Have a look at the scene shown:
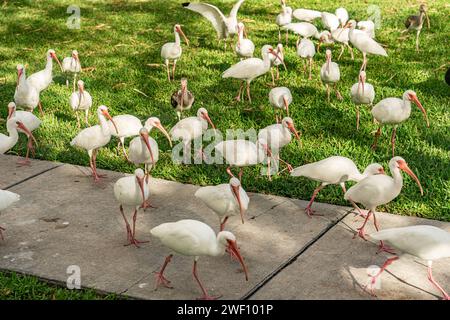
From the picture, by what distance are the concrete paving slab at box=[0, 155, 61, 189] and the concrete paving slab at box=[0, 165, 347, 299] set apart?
0.14 metres

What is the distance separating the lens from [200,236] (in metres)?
5.17

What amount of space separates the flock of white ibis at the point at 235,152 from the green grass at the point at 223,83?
8.5 inches

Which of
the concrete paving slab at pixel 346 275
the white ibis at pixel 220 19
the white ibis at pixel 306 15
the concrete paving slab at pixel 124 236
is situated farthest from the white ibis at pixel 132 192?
the white ibis at pixel 306 15

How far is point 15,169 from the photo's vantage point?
7.66 m

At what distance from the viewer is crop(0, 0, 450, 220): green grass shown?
24.5ft

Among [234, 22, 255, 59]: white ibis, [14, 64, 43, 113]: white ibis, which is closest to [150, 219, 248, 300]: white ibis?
[14, 64, 43, 113]: white ibis

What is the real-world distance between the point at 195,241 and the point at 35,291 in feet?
3.73

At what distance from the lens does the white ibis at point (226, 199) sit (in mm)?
5801

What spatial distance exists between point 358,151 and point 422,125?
3.58 feet

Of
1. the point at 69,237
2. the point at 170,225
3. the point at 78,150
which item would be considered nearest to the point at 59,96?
the point at 78,150

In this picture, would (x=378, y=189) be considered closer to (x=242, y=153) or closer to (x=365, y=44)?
(x=242, y=153)

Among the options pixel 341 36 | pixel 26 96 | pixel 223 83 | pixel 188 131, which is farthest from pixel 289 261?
pixel 341 36

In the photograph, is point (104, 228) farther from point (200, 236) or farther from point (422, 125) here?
point (422, 125)

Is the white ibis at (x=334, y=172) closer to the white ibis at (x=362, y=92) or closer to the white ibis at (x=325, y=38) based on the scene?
the white ibis at (x=362, y=92)
